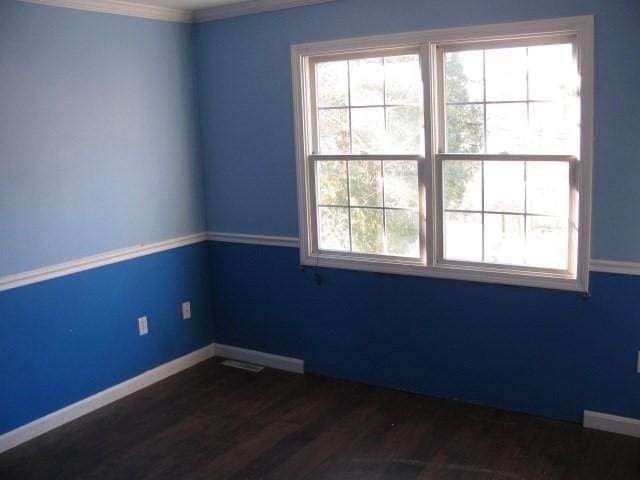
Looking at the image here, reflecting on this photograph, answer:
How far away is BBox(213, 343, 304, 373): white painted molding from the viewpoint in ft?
15.0

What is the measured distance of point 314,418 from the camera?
3.88 m

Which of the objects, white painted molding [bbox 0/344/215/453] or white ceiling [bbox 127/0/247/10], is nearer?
white painted molding [bbox 0/344/215/453]

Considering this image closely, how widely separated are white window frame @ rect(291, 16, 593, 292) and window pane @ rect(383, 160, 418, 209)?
0.06 meters

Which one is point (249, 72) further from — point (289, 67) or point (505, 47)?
point (505, 47)

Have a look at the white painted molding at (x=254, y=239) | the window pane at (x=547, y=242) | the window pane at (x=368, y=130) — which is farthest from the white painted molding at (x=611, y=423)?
the white painted molding at (x=254, y=239)

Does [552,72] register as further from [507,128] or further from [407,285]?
[407,285]

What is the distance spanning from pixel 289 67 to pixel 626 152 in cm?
203

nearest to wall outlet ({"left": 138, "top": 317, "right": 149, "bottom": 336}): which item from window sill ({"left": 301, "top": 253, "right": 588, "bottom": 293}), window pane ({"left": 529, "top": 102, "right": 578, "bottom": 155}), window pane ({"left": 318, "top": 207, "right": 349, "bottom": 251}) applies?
window sill ({"left": 301, "top": 253, "right": 588, "bottom": 293})

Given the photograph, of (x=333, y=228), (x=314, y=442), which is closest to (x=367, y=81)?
(x=333, y=228)

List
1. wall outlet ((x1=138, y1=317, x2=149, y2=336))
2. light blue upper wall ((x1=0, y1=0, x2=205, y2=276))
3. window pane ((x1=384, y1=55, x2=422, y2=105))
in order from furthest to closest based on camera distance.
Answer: wall outlet ((x1=138, y1=317, x2=149, y2=336)), window pane ((x1=384, y1=55, x2=422, y2=105)), light blue upper wall ((x1=0, y1=0, x2=205, y2=276))

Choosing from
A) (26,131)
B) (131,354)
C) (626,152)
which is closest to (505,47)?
(626,152)

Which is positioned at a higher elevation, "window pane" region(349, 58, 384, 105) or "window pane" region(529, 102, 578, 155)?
"window pane" region(349, 58, 384, 105)

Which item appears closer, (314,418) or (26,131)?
(26,131)

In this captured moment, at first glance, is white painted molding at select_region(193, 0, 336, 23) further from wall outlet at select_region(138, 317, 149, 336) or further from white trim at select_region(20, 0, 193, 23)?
wall outlet at select_region(138, 317, 149, 336)
